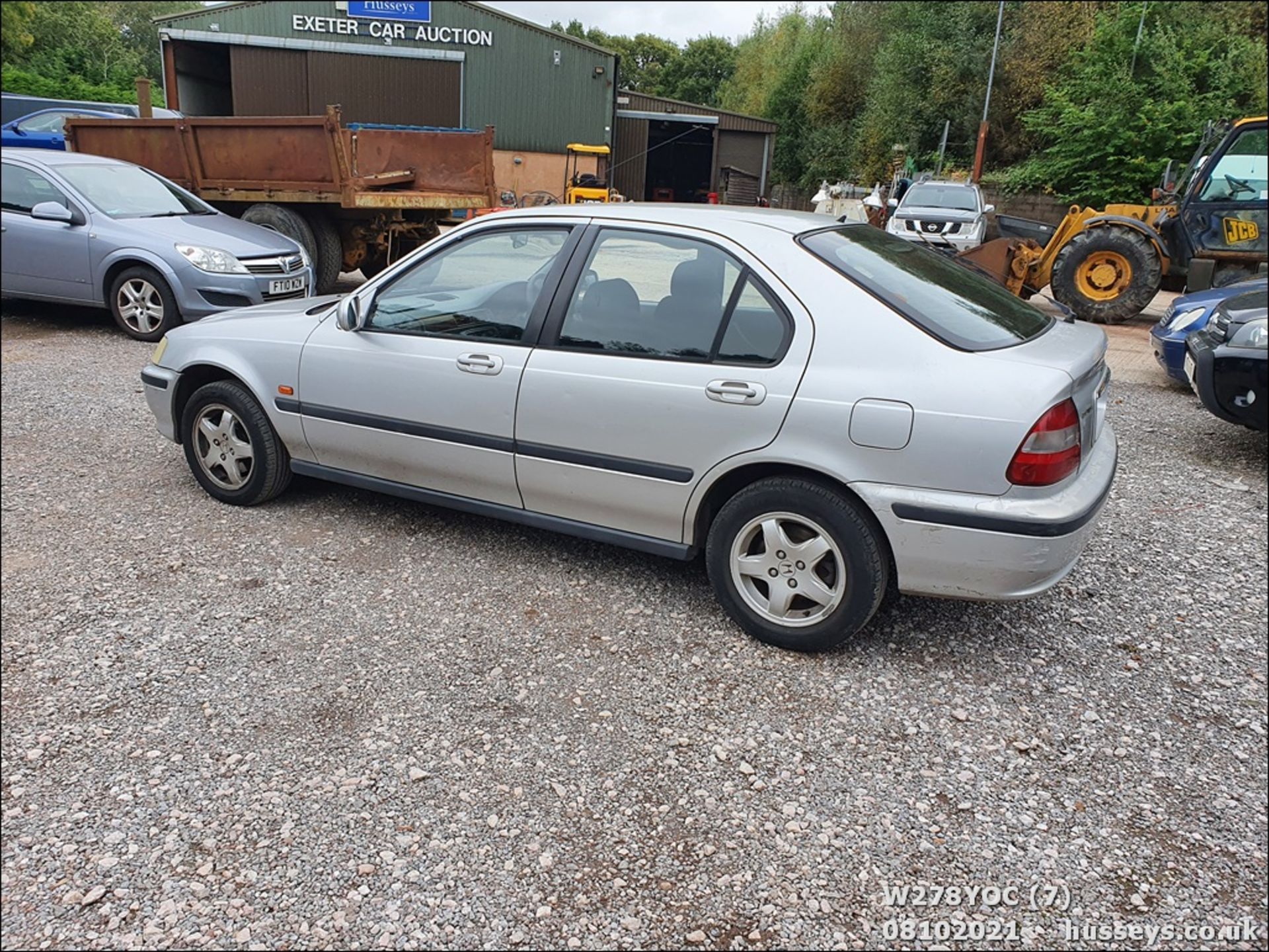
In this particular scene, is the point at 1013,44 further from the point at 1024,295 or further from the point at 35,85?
the point at 35,85

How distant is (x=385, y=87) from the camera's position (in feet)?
84.9

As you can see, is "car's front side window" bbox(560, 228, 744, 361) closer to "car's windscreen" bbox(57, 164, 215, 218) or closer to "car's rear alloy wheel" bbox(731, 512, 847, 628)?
"car's rear alloy wheel" bbox(731, 512, 847, 628)

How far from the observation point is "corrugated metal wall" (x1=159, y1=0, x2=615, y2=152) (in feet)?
82.8

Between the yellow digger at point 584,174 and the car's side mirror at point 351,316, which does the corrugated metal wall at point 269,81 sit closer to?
the yellow digger at point 584,174

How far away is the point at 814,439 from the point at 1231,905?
68.1 inches

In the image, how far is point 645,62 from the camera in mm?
66250

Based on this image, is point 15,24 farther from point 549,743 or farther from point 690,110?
point 690,110

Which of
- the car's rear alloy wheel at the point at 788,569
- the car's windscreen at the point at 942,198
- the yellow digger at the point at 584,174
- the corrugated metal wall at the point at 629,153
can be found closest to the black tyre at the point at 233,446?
the car's rear alloy wheel at the point at 788,569

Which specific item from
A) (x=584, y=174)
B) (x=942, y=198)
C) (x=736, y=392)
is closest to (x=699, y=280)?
(x=736, y=392)

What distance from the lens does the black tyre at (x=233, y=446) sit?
4.52 meters

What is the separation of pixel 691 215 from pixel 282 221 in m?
8.29

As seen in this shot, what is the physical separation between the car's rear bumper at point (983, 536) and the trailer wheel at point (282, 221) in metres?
9.16

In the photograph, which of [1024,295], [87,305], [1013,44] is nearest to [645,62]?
[1013,44]

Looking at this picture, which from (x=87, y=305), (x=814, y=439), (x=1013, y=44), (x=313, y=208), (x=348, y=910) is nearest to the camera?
(x=348, y=910)
